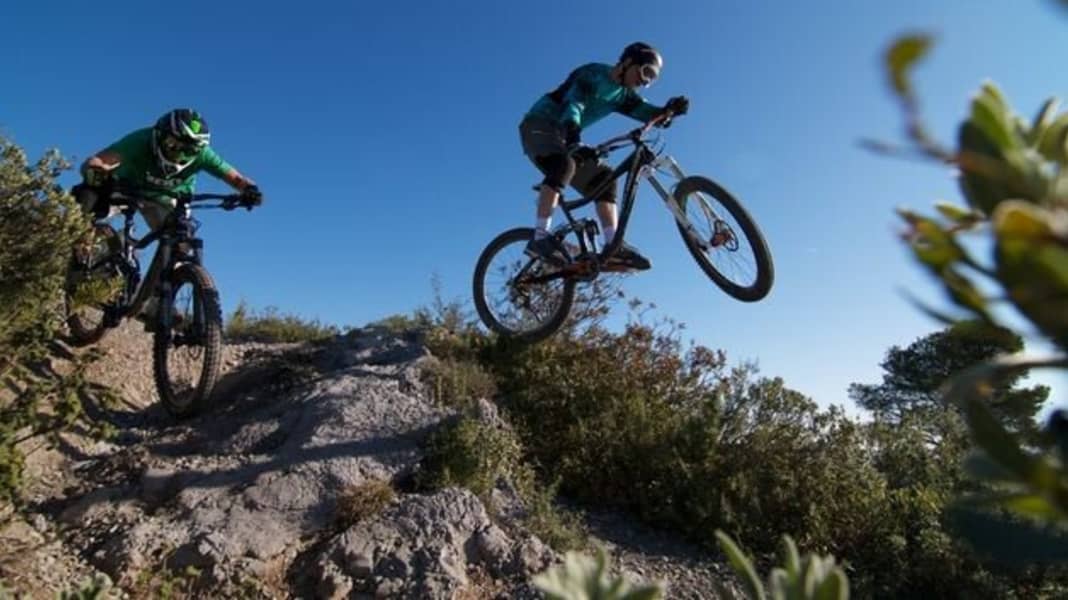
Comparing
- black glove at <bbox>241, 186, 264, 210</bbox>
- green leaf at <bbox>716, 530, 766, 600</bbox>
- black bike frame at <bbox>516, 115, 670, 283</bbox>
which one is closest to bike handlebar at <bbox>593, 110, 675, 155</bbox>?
black bike frame at <bbox>516, 115, 670, 283</bbox>

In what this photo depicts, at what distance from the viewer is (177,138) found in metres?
5.86

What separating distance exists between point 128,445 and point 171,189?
235 cm

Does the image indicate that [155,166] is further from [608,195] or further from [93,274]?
[608,195]

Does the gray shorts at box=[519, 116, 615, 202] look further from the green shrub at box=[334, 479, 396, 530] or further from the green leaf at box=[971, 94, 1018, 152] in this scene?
the green leaf at box=[971, 94, 1018, 152]

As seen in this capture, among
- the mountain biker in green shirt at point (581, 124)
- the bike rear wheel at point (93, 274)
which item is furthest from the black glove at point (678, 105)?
the bike rear wheel at point (93, 274)

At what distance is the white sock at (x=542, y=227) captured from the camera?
5.89m

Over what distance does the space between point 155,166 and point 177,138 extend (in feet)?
1.43

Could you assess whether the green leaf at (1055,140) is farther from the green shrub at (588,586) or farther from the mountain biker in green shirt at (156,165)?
the mountain biker in green shirt at (156,165)

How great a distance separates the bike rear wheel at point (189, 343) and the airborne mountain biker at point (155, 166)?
0.45m

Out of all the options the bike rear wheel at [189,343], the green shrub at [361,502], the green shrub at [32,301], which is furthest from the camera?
the bike rear wheel at [189,343]

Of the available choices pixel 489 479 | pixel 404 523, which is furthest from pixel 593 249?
pixel 404 523

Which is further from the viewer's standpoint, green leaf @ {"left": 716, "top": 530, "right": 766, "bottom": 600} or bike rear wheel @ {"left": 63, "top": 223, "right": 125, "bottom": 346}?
bike rear wheel @ {"left": 63, "top": 223, "right": 125, "bottom": 346}

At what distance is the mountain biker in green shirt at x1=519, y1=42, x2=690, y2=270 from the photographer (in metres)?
5.60

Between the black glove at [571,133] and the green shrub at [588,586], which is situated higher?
the black glove at [571,133]
